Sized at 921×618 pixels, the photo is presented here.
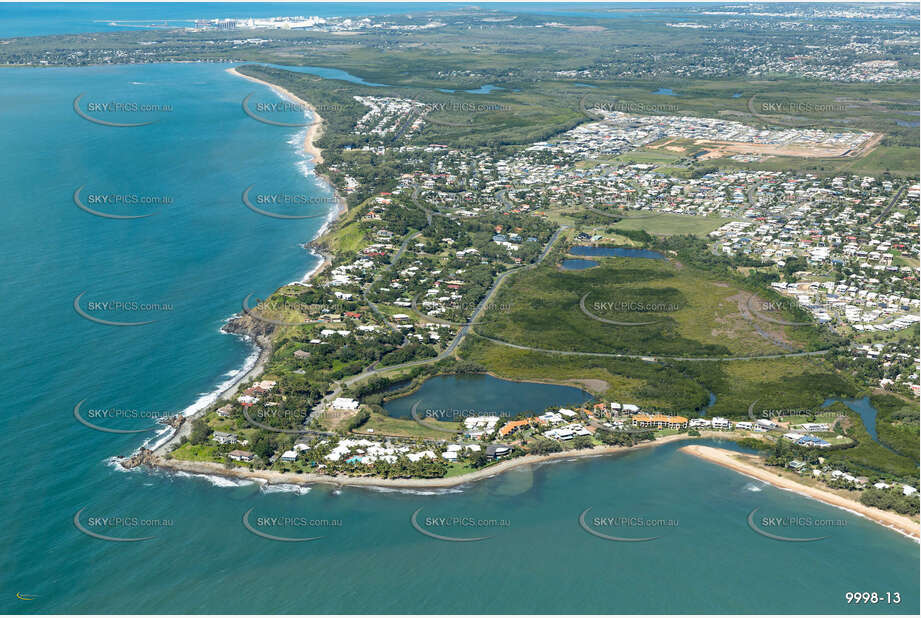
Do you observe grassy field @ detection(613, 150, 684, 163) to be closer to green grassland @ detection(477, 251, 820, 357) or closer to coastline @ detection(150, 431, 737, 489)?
green grassland @ detection(477, 251, 820, 357)

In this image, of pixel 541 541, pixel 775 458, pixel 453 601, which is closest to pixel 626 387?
pixel 775 458

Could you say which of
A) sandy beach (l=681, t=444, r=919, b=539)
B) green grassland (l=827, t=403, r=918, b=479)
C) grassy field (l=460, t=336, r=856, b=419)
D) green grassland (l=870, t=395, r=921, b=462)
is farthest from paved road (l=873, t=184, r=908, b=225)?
sandy beach (l=681, t=444, r=919, b=539)

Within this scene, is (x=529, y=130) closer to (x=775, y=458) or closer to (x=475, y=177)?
(x=475, y=177)

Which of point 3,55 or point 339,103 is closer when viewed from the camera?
point 339,103

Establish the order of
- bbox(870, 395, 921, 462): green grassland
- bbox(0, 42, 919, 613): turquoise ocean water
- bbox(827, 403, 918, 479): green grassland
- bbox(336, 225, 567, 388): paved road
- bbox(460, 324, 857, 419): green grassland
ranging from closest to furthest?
bbox(0, 42, 919, 613): turquoise ocean water
bbox(827, 403, 918, 479): green grassland
bbox(870, 395, 921, 462): green grassland
bbox(460, 324, 857, 419): green grassland
bbox(336, 225, 567, 388): paved road

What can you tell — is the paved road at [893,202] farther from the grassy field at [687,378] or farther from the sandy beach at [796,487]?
the sandy beach at [796,487]

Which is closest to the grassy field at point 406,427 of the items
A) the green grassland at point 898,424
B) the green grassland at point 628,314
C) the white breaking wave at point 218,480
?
the white breaking wave at point 218,480

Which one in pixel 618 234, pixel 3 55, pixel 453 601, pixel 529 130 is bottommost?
pixel 453 601

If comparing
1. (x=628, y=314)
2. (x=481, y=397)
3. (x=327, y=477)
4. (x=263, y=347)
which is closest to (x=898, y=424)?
(x=628, y=314)
